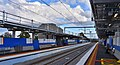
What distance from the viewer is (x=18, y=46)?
30.4 meters

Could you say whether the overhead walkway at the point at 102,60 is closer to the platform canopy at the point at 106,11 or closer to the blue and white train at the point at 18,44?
the platform canopy at the point at 106,11

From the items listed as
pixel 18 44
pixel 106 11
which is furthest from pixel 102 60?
pixel 18 44

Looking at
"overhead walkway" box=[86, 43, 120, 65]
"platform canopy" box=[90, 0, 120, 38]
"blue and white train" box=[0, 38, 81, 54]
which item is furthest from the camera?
"blue and white train" box=[0, 38, 81, 54]

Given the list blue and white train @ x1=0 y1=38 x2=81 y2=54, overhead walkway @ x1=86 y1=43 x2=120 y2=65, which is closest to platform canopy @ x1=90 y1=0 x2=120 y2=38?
overhead walkway @ x1=86 y1=43 x2=120 y2=65

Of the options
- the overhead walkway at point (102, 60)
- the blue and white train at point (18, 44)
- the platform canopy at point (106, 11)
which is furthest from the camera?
the blue and white train at point (18, 44)

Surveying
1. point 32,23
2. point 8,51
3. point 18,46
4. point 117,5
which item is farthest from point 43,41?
point 117,5

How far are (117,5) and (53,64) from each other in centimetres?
880

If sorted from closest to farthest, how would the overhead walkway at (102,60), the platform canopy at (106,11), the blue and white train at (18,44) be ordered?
the overhead walkway at (102,60), the platform canopy at (106,11), the blue and white train at (18,44)

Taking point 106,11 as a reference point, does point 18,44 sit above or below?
below

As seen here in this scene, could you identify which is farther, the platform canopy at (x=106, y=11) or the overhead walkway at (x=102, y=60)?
the platform canopy at (x=106, y=11)

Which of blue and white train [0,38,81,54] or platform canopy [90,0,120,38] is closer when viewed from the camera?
platform canopy [90,0,120,38]

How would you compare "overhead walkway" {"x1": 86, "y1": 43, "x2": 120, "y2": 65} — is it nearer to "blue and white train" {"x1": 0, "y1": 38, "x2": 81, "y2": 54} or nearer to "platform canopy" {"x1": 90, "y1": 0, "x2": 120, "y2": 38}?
"platform canopy" {"x1": 90, "y1": 0, "x2": 120, "y2": 38}

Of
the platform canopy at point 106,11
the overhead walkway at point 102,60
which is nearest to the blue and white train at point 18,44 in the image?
the overhead walkway at point 102,60

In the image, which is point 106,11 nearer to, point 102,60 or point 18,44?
point 102,60
